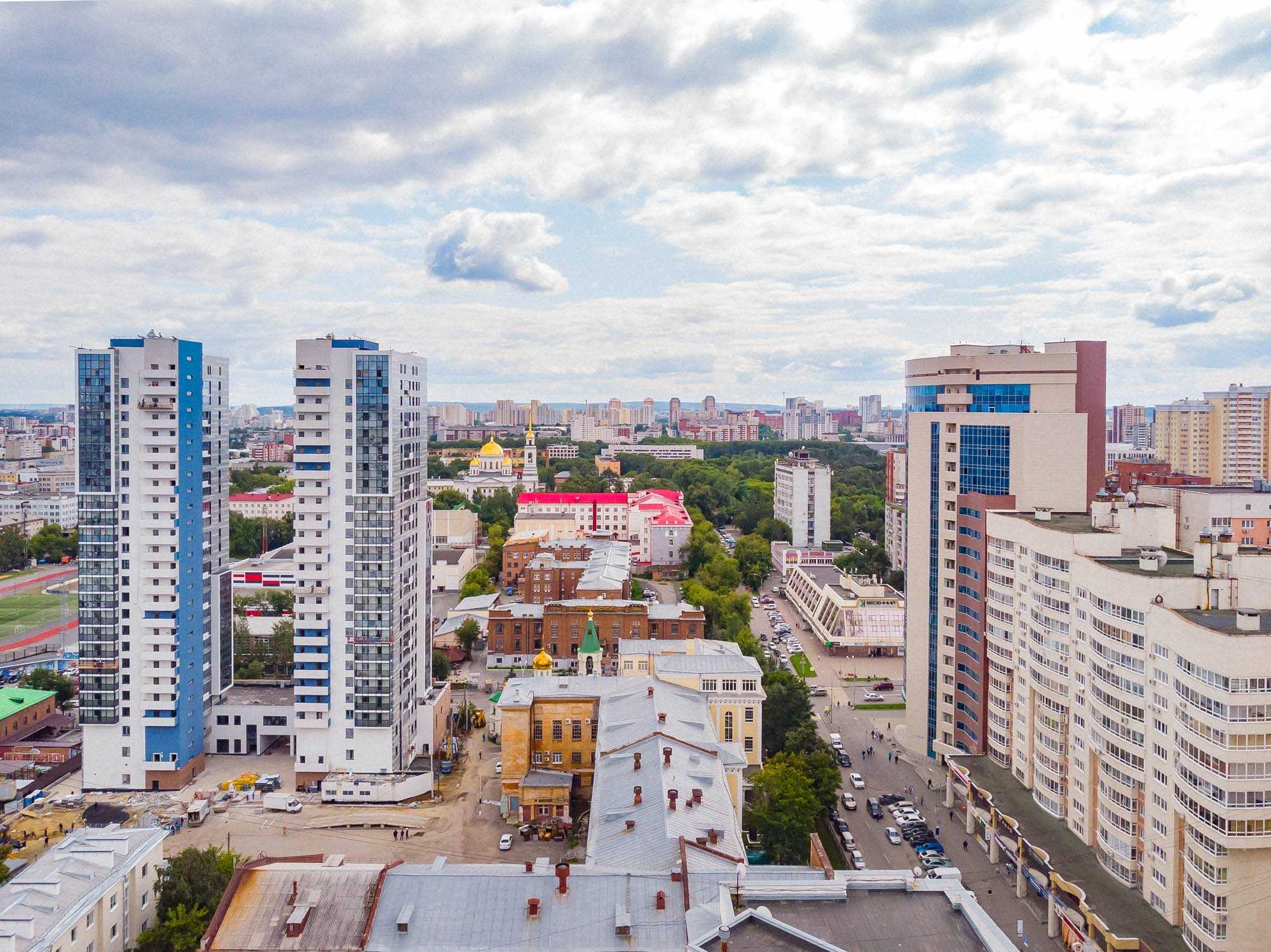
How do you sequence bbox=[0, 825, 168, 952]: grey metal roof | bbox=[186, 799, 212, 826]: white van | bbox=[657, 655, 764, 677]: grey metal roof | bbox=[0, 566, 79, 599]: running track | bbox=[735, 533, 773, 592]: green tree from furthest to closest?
bbox=[735, 533, 773, 592]: green tree, bbox=[0, 566, 79, 599]: running track, bbox=[657, 655, 764, 677]: grey metal roof, bbox=[186, 799, 212, 826]: white van, bbox=[0, 825, 168, 952]: grey metal roof

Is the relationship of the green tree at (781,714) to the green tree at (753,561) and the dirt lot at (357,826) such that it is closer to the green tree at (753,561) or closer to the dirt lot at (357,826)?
the dirt lot at (357,826)

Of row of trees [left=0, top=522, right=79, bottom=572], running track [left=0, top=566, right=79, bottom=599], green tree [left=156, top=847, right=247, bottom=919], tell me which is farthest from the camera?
row of trees [left=0, top=522, right=79, bottom=572]

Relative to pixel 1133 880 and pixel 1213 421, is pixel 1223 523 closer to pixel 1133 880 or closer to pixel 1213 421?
pixel 1133 880

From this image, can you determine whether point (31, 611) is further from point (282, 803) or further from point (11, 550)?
point (282, 803)

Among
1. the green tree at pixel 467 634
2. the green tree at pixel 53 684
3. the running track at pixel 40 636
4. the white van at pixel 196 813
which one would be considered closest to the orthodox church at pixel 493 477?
the running track at pixel 40 636

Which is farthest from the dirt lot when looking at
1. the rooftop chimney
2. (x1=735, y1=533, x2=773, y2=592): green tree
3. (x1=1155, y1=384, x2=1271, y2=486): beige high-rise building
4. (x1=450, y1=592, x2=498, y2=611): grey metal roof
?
(x1=1155, y1=384, x2=1271, y2=486): beige high-rise building

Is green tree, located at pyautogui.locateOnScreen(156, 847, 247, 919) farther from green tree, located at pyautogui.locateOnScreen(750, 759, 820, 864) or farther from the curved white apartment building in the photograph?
the curved white apartment building
